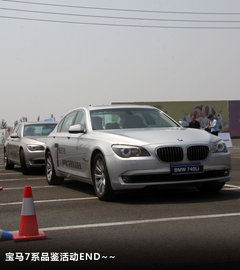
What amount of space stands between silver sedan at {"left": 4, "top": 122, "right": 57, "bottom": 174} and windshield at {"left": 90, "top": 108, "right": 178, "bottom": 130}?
5380 millimetres

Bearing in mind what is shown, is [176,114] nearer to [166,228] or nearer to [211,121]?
[211,121]

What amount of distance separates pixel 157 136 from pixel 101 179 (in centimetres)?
112

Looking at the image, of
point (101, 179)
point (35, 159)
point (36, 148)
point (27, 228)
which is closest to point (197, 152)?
point (101, 179)

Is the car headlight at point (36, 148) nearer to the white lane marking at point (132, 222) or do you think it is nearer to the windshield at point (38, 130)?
the windshield at point (38, 130)

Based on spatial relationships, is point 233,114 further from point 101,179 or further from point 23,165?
point 101,179

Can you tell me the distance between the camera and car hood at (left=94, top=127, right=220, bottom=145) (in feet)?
28.0

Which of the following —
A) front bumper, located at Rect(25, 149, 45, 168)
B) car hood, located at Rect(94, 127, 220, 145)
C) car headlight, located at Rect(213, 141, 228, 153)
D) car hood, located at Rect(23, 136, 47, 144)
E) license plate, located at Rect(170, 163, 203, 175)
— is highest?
car hood, located at Rect(94, 127, 220, 145)

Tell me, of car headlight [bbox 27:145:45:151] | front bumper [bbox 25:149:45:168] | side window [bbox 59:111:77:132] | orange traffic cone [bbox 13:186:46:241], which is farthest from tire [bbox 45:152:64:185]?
orange traffic cone [bbox 13:186:46:241]

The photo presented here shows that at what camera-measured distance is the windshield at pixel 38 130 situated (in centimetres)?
1636

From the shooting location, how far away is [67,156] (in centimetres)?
1057

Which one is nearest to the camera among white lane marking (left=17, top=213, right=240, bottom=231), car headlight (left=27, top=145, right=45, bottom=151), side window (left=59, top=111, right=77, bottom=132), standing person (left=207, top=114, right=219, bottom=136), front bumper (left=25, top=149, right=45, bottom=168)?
white lane marking (left=17, top=213, right=240, bottom=231)

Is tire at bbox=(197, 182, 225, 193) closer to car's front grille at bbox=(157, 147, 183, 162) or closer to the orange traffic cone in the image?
car's front grille at bbox=(157, 147, 183, 162)

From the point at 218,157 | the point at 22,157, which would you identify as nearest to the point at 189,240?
the point at 218,157

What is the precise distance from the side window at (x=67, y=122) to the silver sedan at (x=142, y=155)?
99 centimetres
